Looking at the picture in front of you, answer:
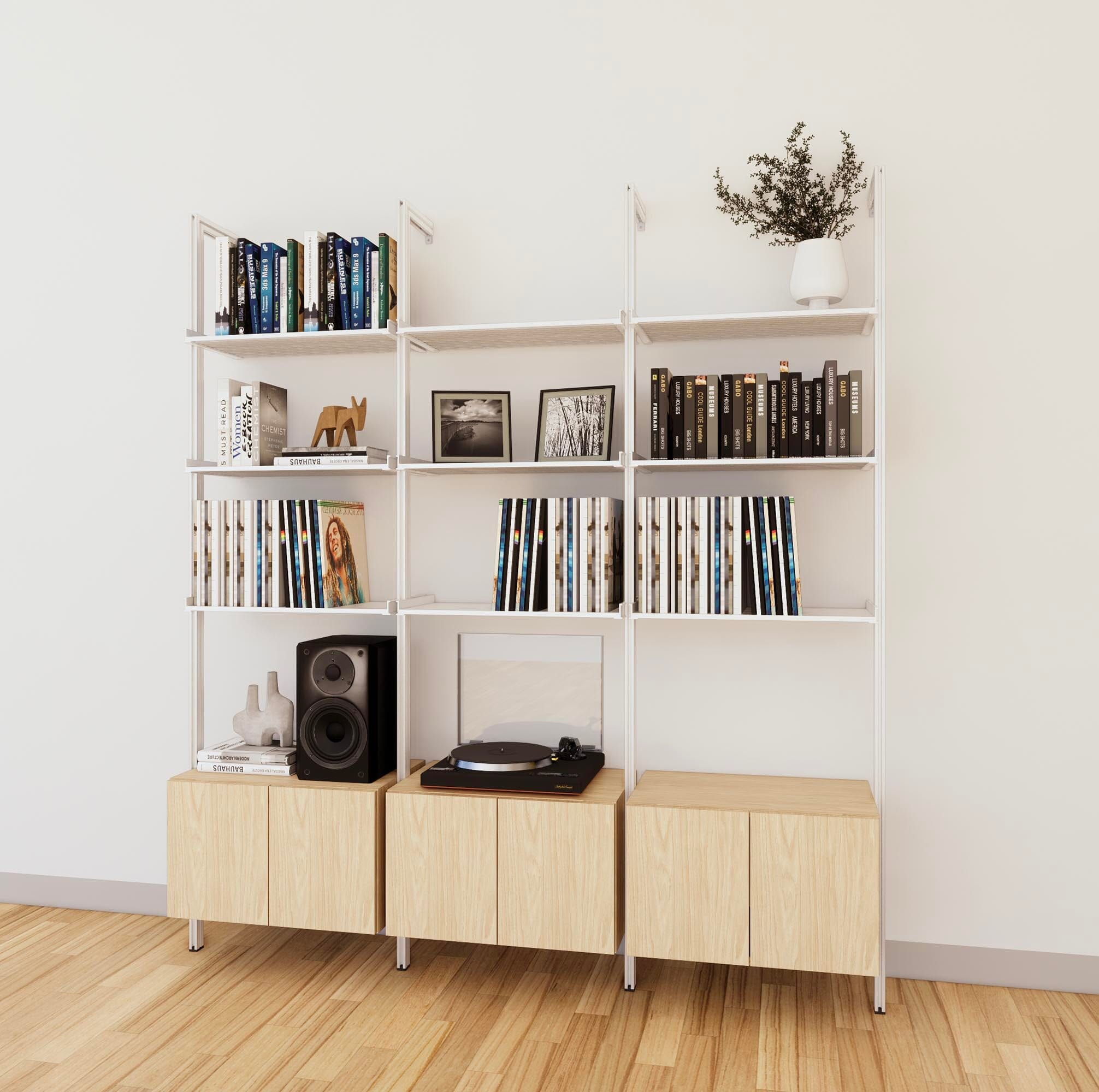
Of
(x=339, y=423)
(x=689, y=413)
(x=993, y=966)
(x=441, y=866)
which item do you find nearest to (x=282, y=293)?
(x=339, y=423)

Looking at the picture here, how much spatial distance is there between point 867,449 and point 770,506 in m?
0.47

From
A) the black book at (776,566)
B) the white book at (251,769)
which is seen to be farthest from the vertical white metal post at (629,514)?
the white book at (251,769)

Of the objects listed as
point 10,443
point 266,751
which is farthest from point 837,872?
point 10,443

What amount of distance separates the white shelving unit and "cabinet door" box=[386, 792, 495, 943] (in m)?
0.15

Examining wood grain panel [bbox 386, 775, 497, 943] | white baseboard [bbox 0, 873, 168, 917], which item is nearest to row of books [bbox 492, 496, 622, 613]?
wood grain panel [bbox 386, 775, 497, 943]

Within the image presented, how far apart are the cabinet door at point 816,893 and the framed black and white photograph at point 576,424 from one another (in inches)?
43.1

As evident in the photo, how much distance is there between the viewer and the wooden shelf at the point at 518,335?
2672 millimetres

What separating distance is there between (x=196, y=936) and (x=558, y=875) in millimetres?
1186

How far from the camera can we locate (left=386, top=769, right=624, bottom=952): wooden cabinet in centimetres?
256

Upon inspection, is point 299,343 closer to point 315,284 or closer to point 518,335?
point 315,284

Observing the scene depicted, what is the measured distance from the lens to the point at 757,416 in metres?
2.58

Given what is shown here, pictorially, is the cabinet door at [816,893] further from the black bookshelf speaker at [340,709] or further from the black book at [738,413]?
the black bookshelf speaker at [340,709]

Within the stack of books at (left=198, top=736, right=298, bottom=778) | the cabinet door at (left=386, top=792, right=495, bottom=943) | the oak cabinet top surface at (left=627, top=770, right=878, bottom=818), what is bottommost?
the cabinet door at (left=386, top=792, right=495, bottom=943)

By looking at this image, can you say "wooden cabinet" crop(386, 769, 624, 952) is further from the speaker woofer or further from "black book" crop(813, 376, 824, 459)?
"black book" crop(813, 376, 824, 459)
